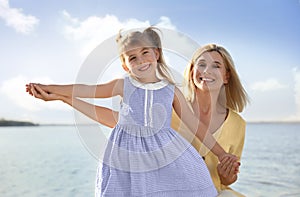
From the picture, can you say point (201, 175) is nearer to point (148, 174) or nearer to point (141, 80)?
point (148, 174)

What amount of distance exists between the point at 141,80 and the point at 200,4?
5911 millimetres

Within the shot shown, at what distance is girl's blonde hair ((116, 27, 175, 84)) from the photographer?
46.9 inches

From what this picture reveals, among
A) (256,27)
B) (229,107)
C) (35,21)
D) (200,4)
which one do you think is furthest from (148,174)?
(256,27)

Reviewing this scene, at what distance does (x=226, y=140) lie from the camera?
1.45 metres

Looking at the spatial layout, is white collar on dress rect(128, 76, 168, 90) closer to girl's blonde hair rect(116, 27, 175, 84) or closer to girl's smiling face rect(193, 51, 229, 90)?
girl's blonde hair rect(116, 27, 175, 84)

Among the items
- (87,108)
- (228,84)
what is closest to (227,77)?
(228,84)

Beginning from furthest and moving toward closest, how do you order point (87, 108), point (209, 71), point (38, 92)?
point (209, 71) < point (87, 108) < point (38, 92)

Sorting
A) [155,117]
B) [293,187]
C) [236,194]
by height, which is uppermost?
[155,117]

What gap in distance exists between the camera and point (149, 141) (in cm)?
117

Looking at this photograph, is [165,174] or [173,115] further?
[173,115]

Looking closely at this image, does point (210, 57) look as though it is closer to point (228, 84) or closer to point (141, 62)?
point (228, 84)

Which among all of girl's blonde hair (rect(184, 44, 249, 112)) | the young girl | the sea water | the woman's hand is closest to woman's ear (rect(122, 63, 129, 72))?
the young girl

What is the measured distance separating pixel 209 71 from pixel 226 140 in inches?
9.0

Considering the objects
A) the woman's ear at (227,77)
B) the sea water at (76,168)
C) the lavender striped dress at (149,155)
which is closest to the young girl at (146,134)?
the lavender striped dress at (149,155)
